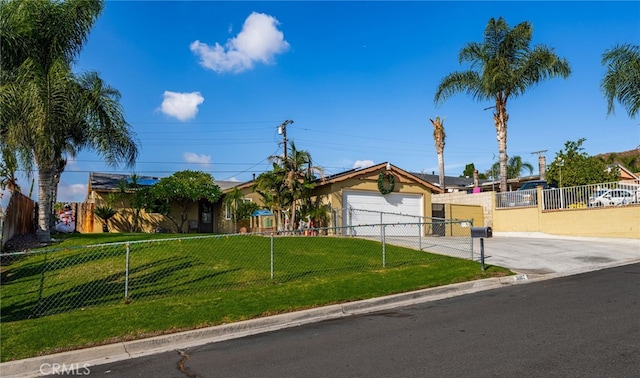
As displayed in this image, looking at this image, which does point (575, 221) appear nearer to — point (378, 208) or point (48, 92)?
point (378, 208)

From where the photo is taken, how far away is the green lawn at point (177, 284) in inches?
283

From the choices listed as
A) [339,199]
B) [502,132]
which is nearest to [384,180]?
[339,199]

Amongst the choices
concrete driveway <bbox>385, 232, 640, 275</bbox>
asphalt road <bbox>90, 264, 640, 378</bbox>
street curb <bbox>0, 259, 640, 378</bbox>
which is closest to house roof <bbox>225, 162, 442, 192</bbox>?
concrete driveway <bbox>385, 232, 640, 275</bbox>

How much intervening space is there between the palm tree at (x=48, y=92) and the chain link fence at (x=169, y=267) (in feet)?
11.9

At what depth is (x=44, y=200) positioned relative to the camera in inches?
610

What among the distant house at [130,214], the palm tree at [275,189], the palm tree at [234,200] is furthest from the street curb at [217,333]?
the distant house at [130,214]

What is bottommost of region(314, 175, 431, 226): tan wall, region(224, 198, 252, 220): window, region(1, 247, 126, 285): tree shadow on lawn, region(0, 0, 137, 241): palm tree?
region(1, 247, 126, 285): tree shadow on lawn

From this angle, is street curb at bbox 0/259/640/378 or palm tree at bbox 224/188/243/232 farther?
palm tree at bbox 224/188/243/232

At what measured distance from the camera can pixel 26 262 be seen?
41.4 ft

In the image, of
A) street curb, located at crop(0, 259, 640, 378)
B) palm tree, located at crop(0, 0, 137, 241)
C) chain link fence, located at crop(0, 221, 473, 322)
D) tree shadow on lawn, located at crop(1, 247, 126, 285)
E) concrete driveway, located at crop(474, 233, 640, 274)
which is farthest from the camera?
palm tree, located at crop(0, 0, 137, 241)

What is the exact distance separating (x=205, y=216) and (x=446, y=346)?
77.5ft

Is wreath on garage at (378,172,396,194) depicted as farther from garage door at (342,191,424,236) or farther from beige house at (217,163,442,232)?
garage door at (342,191,424,236)

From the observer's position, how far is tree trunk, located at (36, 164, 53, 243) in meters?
15.3

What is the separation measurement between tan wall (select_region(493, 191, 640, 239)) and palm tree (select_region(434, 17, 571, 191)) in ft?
7.57
